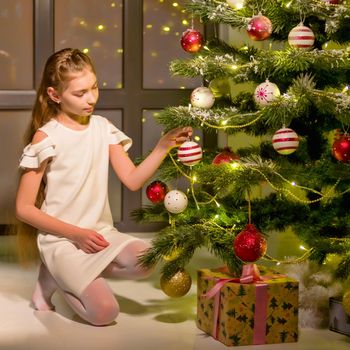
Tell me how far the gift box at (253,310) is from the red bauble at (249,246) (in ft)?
0.30

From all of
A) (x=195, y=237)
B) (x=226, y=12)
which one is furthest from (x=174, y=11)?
(x=195, y=237)

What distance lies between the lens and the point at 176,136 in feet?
8.54

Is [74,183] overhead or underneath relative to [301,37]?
underneath

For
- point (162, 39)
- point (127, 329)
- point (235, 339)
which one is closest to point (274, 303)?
point (235, 339)

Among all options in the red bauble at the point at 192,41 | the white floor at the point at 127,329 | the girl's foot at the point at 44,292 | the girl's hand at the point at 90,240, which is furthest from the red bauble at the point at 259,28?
the girl's foot at the point at 44,292

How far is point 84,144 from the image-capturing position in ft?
9.07

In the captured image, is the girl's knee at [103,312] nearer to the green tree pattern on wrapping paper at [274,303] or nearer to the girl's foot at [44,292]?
the girl's foot at [44,292]

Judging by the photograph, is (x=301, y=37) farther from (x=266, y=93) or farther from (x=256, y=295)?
(x=256, y=295)

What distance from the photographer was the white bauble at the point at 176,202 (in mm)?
2616

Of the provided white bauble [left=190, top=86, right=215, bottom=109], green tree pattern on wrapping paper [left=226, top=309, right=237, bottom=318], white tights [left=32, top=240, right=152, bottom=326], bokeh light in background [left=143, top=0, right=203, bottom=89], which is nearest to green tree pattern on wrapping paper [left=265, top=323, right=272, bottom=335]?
green tree pattern on wrapping paper [left=226, top=309, right=237, bottom=318]

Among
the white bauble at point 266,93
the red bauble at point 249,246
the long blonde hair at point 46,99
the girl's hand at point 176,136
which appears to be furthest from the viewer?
the long blonde hair at point 46,99

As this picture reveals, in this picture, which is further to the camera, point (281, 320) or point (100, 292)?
point (100, 292)

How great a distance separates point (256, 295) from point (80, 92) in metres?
0.85

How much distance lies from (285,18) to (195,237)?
733 mm
